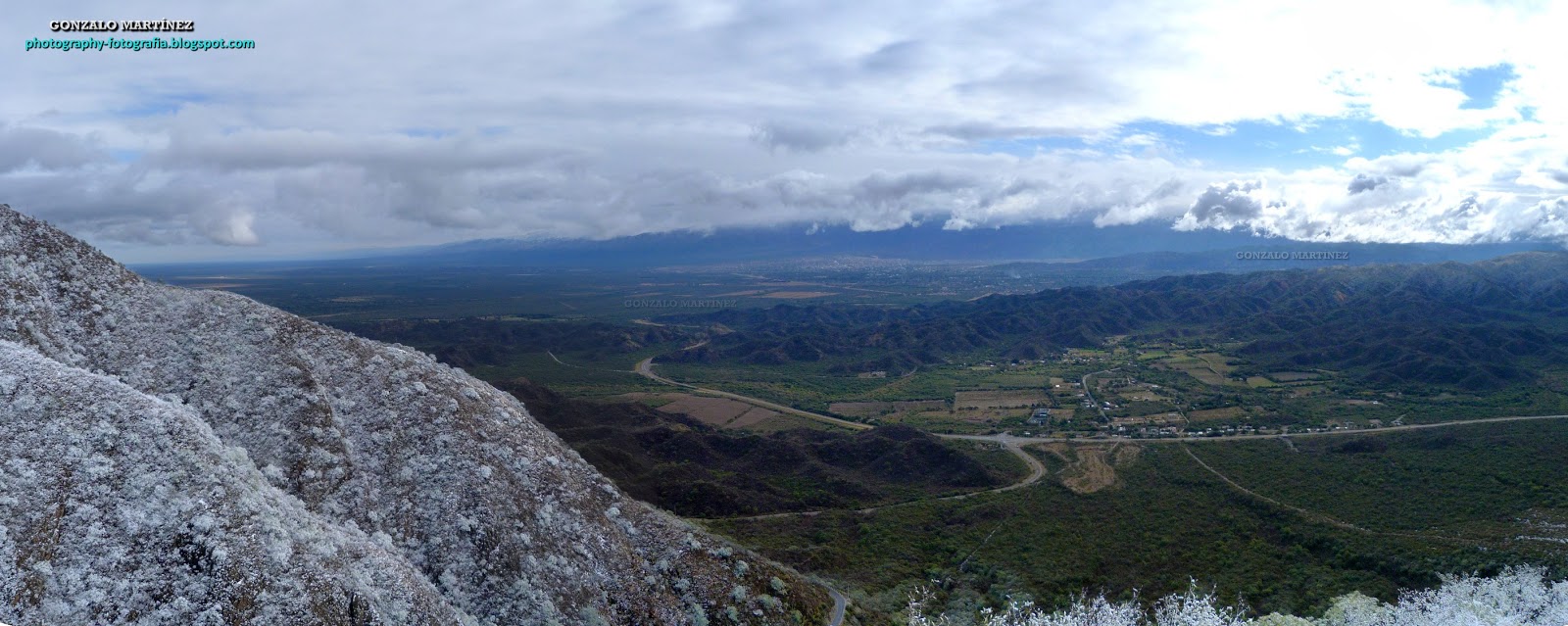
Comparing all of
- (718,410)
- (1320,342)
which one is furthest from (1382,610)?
(1320,342)

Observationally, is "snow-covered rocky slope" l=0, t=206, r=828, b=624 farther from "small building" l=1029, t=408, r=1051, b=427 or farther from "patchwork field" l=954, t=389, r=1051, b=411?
"patchwork field" l=954, t=389, r=1051, b=411

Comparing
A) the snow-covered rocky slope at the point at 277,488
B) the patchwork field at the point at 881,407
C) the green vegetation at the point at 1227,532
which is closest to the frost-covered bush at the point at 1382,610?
the green vegetation at the point at 1227,532

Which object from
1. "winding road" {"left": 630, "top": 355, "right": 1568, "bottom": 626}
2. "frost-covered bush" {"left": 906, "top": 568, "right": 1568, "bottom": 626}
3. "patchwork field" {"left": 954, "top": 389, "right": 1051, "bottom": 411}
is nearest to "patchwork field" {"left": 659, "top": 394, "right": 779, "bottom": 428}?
"winding road" {"left": 630, "top": 355, "right": 1568, "bottom": 626}

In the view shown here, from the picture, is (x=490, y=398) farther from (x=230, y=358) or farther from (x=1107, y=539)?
(x=1107, y=539)

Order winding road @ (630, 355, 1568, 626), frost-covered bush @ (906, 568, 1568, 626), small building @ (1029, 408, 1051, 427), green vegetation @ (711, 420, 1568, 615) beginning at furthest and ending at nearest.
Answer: small building @ (1029, 408, 1051, 427), winding road @ (630, 355, 1568, 626), green vegetation @ (711, 420, 1568, 615), frost-covered bush @ (906, 568, 1568, 626)

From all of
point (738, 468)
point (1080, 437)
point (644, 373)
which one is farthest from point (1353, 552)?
point (644, 373)

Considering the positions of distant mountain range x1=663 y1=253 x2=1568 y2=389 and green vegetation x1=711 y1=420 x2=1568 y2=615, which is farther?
distant mountain range x1=663 y1=253 x2=1568 y2=389
